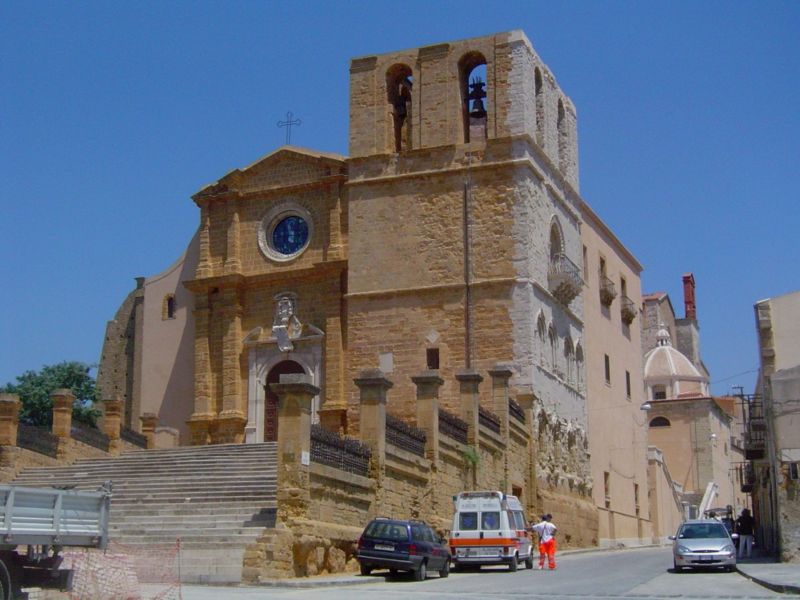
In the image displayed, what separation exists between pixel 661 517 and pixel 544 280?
1921 cm

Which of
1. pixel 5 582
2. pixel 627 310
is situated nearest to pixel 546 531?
pixel 5 582

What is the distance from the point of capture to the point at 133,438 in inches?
1302

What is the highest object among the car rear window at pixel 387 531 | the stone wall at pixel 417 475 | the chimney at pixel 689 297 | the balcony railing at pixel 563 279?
the chimney at pixel 689 297

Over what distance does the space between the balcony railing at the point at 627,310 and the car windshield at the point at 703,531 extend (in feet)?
73.0

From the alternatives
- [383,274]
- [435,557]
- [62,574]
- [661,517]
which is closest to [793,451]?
[435,557]

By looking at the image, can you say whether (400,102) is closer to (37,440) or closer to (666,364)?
(37,440)

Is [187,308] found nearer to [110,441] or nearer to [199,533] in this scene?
[110,441]

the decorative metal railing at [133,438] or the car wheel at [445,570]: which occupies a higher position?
the decorative metal railing at [133,438]

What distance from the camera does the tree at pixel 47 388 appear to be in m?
42.3

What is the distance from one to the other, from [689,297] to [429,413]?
211 feet

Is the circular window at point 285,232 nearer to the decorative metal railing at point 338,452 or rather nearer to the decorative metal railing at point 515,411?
the decorative metal railing at point 515,411

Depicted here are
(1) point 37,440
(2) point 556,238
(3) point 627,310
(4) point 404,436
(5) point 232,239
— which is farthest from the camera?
(3) point 627,310

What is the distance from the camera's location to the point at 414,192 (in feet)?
111

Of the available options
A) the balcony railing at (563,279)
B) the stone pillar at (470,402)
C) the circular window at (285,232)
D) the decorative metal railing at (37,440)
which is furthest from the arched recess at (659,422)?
the decorative metal railing at (37,440)
